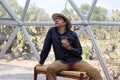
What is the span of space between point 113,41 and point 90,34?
1.15 ft

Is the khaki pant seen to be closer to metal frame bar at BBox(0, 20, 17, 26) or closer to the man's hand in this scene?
the man's hand

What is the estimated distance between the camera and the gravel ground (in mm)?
5066

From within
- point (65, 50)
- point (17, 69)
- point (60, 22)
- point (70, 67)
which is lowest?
point (17, 69)

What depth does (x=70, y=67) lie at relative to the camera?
12.3 ft

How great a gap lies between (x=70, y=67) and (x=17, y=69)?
6.53 ft

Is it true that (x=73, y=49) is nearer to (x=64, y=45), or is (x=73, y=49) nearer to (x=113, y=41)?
(x=64, y=45)

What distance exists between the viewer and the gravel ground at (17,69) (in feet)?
16.6

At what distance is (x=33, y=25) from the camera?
17.5 feet

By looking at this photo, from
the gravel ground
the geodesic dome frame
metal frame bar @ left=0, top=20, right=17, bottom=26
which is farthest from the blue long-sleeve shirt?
metal frame bar @ left=0, top=20, right=17, bottom=26

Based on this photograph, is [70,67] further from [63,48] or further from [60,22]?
[60,22]

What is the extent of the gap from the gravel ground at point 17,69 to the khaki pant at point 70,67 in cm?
130

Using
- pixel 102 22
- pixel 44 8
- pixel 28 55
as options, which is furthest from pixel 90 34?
pixel 28 55

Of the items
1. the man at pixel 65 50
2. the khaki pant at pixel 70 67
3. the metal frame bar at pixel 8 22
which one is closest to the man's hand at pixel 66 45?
the man at pixel 65 50

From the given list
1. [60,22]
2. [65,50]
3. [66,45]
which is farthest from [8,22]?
[66,45]
